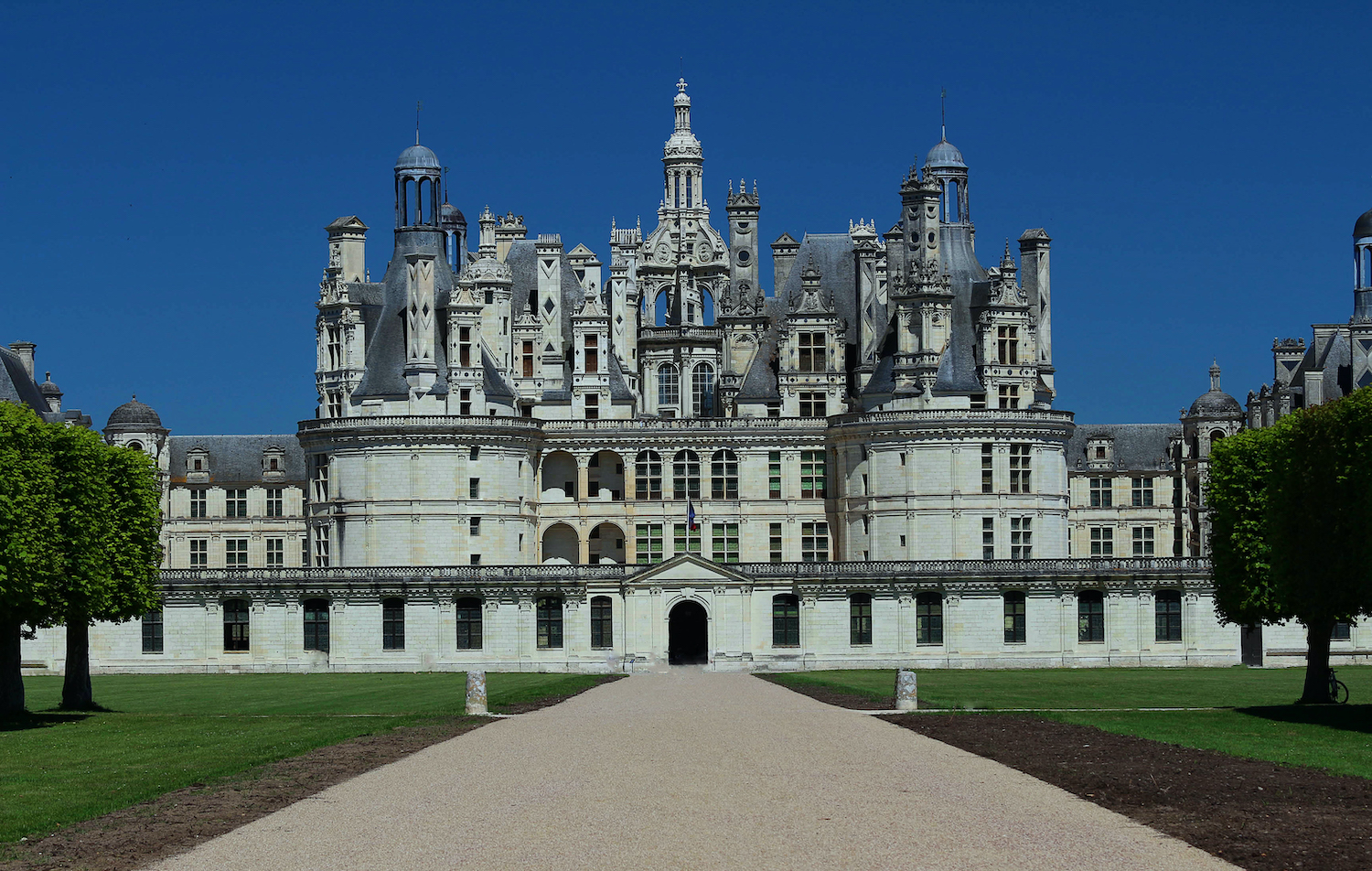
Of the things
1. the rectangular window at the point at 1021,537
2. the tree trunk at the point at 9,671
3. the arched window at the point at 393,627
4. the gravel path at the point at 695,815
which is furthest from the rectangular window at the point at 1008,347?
the tree trunk at the point at 9,671

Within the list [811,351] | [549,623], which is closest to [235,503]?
[549,623]

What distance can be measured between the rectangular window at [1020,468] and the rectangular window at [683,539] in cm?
1491

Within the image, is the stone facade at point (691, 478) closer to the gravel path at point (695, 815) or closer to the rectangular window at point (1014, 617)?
the rectangular window at point (1014, 617)

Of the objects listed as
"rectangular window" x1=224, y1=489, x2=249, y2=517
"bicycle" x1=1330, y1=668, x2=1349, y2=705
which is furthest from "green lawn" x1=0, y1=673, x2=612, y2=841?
"rectangular window" x1=224, y1=489, x2=249, y2=517

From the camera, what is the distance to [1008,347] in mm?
82500

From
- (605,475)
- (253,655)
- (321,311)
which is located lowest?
(253,655)

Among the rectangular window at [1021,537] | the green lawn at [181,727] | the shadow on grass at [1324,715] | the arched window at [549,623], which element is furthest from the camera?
the rectangular window at [1021,537]

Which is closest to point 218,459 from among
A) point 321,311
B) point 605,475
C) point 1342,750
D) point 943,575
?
point 321,311

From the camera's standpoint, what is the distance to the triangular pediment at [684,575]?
75.9m

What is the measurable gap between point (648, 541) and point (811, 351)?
38.6ft

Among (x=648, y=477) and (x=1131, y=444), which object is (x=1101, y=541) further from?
(x=648, y=477)

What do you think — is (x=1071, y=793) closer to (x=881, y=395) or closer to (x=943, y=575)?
(x=943, y=575)

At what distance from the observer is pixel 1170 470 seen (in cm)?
10112

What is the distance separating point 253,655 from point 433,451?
1150 cm
